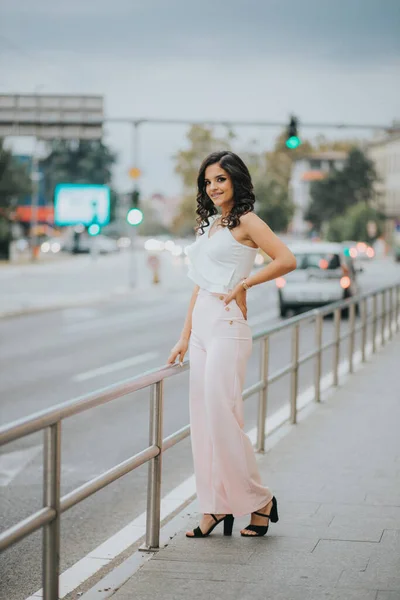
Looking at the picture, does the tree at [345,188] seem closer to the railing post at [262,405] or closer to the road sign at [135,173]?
the road sign at [135,173]

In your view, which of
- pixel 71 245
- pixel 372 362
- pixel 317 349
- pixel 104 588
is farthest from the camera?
pixel 71 245

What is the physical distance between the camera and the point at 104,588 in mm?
4754

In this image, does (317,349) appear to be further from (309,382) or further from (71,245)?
(71,245)

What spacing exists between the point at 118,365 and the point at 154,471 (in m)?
10.7

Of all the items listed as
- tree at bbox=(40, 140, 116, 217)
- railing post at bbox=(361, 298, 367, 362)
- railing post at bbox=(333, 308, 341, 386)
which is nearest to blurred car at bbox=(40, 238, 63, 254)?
tree at bbox=(40, 140, 116, 217)

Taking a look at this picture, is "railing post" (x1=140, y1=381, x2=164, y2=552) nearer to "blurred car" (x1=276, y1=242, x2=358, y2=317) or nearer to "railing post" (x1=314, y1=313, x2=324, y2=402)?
"railing post" (x1=314, y1=313, x2=324, y2=402)

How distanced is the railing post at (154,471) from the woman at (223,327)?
166mm

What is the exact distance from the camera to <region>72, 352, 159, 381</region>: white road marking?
14773 millimetres

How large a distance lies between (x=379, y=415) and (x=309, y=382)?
268 centimetres

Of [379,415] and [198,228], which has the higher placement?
[198,228]

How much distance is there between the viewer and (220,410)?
212 inches

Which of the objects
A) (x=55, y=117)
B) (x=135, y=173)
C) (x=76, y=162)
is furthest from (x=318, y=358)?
(x=76, y=162)

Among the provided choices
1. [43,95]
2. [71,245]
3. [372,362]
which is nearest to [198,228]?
[372,362]

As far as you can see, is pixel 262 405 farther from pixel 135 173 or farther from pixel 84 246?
pixel 84 246
